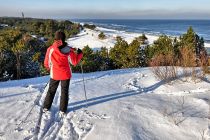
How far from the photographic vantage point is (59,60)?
271 inches

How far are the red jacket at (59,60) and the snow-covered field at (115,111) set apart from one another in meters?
0.79

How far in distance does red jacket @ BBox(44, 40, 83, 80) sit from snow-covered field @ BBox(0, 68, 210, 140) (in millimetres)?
792

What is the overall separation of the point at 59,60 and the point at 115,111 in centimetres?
151

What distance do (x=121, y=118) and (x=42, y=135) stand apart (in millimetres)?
1543

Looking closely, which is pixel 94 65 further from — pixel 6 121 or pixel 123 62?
pixel 6 121

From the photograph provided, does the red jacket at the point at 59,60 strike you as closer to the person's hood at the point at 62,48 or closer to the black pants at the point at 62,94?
the person's hood at the point at 62,48

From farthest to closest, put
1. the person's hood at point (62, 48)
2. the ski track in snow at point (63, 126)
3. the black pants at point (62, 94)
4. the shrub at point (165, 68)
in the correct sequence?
the shrub at point (165, 68)
the black pants at point (62, 94)
the person's hood at point (62, 48)
the ski track in snow at point (63, 126)

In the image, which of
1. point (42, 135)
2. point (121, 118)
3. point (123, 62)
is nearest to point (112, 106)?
point (121, 118)

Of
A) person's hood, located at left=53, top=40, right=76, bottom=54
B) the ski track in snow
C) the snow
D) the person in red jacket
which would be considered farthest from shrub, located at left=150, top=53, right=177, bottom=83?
person's hood, located at left=53, top=40, right=76, bottom=54

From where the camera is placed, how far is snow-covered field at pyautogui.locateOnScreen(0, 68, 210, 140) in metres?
5.92

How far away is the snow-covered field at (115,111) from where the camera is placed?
5.92 meters

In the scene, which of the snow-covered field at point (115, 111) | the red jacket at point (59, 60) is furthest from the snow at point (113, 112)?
the red jacket at point (59, 60)

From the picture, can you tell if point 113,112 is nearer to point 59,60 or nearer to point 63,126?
point 63,126

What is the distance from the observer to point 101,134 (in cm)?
589
